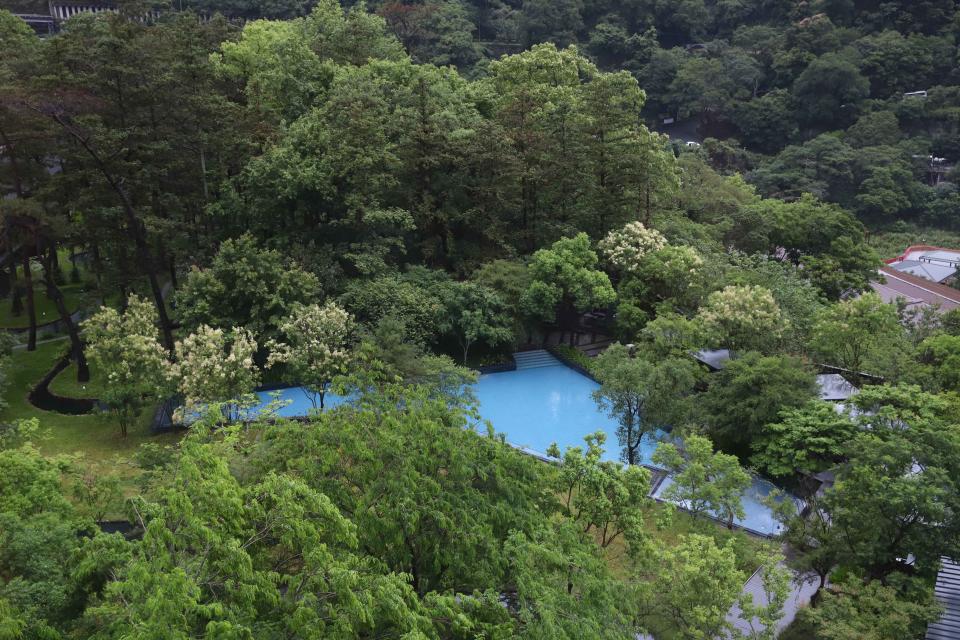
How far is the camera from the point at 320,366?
17641 millimetres

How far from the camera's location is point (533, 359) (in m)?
23.8

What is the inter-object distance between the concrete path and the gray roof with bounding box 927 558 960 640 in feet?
6.48

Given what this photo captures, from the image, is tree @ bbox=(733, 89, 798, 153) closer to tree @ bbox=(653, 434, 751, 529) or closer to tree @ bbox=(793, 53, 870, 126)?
tree @ bbox=(793, 53, 870, 126)

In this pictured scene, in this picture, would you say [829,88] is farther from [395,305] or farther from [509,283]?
[395,305]

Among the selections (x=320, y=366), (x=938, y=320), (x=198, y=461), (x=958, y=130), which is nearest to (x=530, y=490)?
(x=198, y=461)

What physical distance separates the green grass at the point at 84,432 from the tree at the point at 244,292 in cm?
303

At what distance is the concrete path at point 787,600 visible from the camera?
13.2m

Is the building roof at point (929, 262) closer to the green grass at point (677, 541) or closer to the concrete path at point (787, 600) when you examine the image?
the concrete path at point (787, 600)

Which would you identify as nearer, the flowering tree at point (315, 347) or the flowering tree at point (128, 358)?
the flowering tree at point (128, 358)

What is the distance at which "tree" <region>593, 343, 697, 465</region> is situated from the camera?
16094 mm

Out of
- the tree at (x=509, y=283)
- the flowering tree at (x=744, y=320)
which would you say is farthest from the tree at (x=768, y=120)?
the flowering tree at (x=744, y=320)

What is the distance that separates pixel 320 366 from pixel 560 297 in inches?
308

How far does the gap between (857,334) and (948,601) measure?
26.1 feet

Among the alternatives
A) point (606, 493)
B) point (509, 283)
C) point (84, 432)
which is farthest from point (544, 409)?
point (84, 432)
